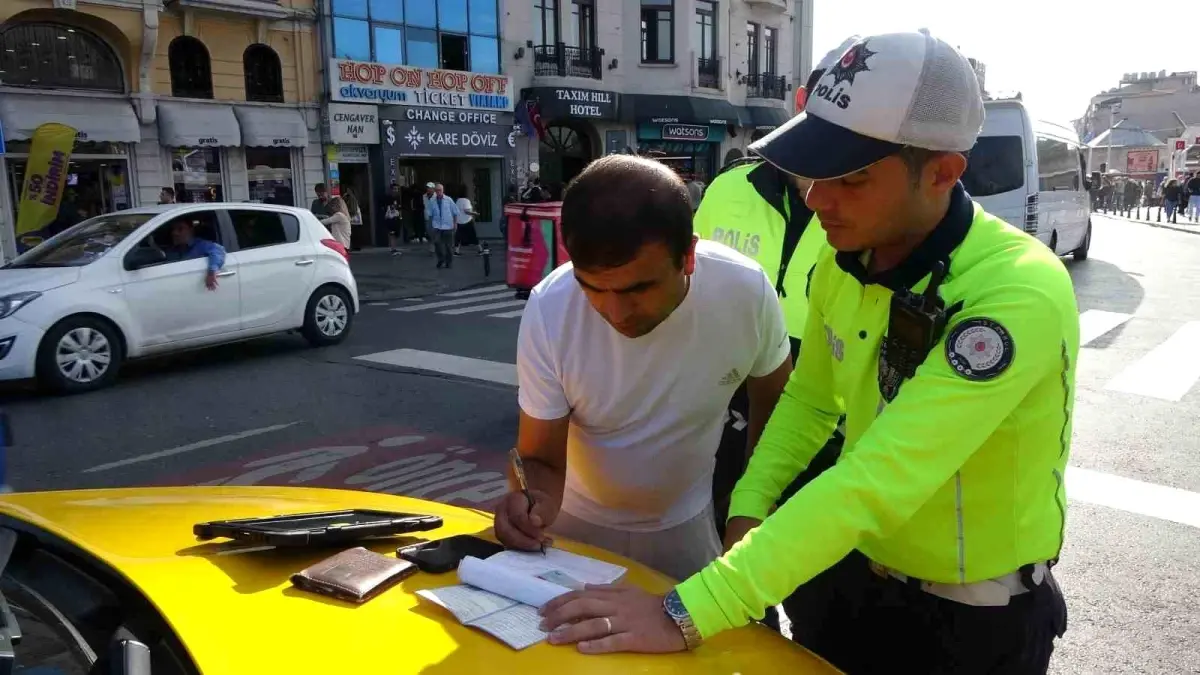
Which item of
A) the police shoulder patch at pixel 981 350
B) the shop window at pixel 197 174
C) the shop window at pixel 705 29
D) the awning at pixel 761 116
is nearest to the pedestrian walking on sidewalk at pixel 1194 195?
the awning at pixel 761 116

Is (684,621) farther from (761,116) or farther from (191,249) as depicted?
(761,116)

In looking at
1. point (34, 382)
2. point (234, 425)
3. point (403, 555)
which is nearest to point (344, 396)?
point (234, 425)

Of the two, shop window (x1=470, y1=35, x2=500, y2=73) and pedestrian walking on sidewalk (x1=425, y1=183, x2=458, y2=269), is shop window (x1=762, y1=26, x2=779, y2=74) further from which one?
pedestrian walking on sidewalk (x1=425, y1=183, x2=458, y2=269)

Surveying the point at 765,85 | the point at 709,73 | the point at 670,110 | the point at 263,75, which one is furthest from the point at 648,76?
the point at 263,75

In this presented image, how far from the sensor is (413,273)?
17.2 m

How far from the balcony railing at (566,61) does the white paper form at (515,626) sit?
25.5m

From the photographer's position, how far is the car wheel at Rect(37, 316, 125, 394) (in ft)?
24.2

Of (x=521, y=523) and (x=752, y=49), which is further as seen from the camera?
(x=752, y=49)

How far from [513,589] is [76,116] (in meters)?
19.0

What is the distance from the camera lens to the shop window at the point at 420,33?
21469 mm

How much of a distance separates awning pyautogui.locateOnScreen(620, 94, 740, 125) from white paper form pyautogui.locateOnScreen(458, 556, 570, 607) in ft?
86.7

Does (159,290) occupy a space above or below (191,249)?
below

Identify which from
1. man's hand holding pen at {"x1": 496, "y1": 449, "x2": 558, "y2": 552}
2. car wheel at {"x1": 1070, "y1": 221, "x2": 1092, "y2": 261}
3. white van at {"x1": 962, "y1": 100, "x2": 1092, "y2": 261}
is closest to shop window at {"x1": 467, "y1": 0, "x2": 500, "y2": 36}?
white van at {"x1": 962, "y1": 100, "x2": 1092, "y2": 261}

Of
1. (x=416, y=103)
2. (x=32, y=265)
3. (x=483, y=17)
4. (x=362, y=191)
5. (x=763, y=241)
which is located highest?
(x=483, y=17)
